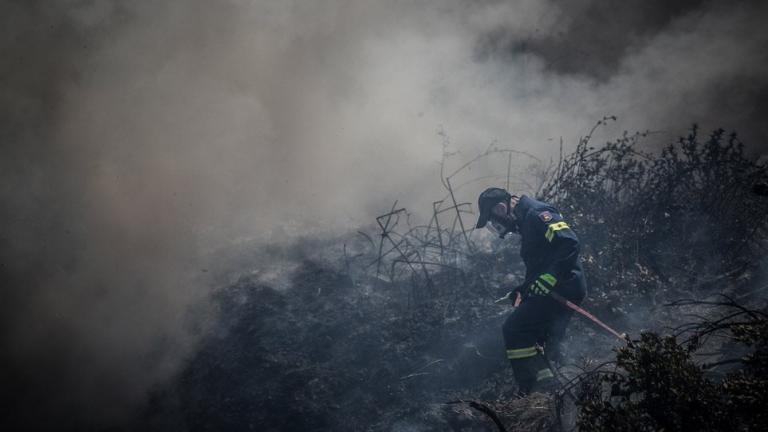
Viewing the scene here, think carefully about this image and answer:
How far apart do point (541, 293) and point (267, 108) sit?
7342mm

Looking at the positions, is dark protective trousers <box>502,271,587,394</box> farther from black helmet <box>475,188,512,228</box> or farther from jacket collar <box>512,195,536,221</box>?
black helmet <box>475,188,512,228</box>

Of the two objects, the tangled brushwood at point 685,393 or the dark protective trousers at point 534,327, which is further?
the dark protective trousers at point 534,327

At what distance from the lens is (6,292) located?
6.61 m

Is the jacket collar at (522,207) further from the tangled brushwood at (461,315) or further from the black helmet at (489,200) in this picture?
the tangled brushwood at (461,315)

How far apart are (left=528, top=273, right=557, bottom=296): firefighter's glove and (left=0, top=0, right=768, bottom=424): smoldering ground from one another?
151 inches

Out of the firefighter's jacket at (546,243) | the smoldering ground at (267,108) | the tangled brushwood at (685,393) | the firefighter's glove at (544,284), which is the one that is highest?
the smoldering ground at (267,108)

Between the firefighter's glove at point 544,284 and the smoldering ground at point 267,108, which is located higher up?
the smoldering ground at point 267,108

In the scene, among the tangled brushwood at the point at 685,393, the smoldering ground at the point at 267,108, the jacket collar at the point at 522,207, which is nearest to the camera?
the tangled brushwood at the point at 685,393

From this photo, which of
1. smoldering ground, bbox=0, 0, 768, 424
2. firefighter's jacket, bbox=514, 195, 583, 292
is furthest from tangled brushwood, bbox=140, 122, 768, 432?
smoldering ground, bbox=0, 0, 768, 424

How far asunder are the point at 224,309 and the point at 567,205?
4974 millimetres

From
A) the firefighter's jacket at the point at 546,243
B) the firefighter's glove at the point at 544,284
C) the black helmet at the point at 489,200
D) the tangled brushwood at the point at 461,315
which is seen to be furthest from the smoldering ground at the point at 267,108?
the firefighter's glove at the point at 544,284

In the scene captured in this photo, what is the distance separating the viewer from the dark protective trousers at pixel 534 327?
385 centimetres

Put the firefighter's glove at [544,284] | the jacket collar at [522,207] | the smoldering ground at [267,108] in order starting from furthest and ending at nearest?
Result: the smoldering ground at [267,108] → the jacket collar at [522,207] → the firefighter's glove at [544,284]

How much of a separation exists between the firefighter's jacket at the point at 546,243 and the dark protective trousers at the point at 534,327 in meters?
0.11
